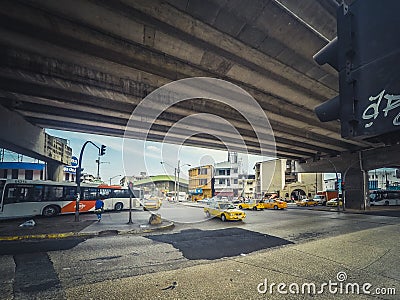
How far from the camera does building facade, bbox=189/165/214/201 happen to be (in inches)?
2424

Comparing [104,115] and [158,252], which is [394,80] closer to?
[158,252]

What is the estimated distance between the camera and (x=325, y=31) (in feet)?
21.6

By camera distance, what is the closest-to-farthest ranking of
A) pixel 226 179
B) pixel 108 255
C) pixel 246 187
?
pixel 108 255, pixel 226 179, pixel 246 187

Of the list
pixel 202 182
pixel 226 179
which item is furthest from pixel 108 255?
pixel 202 182

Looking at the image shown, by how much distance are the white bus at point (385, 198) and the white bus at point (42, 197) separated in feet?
135

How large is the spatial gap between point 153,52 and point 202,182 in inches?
2278

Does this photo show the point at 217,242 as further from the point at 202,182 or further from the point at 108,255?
the point at 202,182

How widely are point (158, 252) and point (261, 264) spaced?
11.5 feet

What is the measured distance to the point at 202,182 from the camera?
6438 centimetres

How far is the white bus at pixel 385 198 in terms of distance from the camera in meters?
36.3

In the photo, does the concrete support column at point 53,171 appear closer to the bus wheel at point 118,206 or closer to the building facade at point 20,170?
the bus wheel at point 118,206

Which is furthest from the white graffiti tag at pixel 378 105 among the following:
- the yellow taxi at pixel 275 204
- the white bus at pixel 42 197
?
the yellow taxi at pixel 275 204

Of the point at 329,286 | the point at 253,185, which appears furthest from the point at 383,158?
the point at 253,185

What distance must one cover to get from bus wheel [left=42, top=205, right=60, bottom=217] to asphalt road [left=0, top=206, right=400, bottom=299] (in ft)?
30.7
